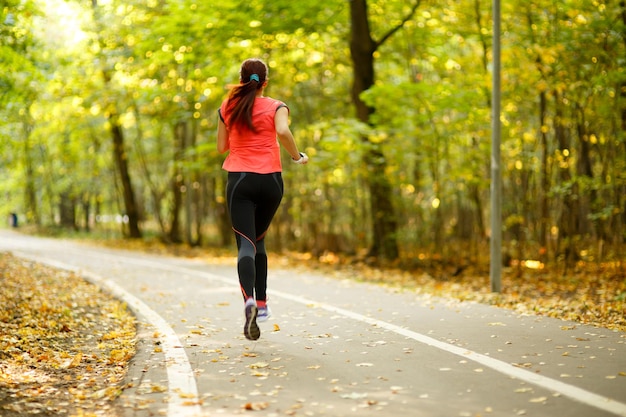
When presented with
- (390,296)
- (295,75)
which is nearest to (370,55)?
(295,75)

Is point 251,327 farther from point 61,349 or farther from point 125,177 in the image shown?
point 125,177

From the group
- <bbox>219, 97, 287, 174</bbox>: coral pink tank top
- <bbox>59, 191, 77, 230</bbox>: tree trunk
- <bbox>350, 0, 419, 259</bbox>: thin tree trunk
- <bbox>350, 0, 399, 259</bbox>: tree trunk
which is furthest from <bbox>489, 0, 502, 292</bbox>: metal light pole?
<bbox>59, 191, 77, 230</bbox>: tree trunk

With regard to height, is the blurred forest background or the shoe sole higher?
the blurred forest background

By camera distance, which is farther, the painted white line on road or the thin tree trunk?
the thin tree trunk

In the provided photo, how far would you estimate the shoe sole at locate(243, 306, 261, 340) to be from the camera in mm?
5570

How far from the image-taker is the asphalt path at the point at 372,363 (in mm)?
4133

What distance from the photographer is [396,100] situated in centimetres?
1520

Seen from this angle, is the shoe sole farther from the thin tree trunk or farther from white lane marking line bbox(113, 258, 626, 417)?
the thin tree trunk

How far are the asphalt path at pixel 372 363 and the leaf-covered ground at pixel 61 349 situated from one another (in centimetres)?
25

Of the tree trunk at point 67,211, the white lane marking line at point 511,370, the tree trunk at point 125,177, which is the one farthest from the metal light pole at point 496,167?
the tree trunk at point 67,211

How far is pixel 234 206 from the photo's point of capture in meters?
5.89

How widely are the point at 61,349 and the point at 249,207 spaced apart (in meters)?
2.47

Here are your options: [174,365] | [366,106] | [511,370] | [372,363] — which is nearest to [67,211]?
[366,106]

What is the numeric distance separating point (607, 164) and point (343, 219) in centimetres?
1252
